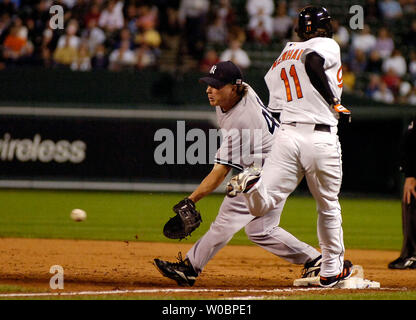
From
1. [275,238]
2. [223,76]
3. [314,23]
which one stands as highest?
[314,23]

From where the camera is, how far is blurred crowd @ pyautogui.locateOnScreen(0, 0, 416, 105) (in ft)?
51.8

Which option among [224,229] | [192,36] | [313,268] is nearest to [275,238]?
[313,268]

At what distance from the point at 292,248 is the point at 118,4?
11728 mm

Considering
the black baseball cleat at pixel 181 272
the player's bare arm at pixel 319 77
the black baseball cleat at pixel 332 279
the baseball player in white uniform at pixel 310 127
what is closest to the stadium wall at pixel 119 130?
the black baseball cleat at pixel 181 272

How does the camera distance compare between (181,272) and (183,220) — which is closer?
(183,220)

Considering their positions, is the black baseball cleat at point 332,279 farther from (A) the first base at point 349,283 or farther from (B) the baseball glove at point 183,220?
(B) the baseball glove at point 183,220

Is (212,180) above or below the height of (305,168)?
below

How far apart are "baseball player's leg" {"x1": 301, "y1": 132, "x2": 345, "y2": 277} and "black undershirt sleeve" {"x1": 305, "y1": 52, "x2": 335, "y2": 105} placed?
0.93 feet

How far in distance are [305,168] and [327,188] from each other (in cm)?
22

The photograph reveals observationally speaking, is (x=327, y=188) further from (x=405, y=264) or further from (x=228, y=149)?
(x=405, y=264)

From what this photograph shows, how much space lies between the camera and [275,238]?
21.0 ft

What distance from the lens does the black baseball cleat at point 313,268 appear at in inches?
253

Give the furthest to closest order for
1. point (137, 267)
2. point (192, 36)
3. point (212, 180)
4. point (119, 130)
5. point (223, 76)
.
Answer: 1. point (192, 36)
2. point (119, 130)
3. point (137, 267)
4. point (223, 76)
5. point (212, 180)

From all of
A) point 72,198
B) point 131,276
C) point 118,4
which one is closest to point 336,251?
point 131,276
